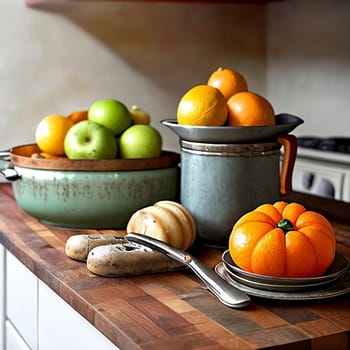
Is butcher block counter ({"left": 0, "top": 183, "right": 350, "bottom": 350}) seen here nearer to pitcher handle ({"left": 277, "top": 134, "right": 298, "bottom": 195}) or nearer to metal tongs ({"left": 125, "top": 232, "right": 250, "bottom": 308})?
metal tongs ({"left": 125, "top": 232, "right": 250, "bottom": 308})

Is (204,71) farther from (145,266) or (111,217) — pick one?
(145,266)

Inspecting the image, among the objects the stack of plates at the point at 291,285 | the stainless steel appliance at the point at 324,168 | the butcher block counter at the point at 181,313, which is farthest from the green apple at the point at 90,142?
the stainless steel appliance at the point at 324,168

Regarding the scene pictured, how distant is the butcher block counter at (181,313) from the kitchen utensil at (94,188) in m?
0.18

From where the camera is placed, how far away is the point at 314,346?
824 mm

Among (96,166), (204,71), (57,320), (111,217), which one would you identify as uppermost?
(204,71)

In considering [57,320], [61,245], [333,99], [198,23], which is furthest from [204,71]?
[57,320]

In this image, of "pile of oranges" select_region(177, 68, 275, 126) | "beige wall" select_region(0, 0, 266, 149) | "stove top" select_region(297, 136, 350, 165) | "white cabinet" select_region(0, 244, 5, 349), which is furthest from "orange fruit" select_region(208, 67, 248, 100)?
"beige wall" select_region(0, 0, 266, 149)

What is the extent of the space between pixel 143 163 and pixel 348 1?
1.67 meters

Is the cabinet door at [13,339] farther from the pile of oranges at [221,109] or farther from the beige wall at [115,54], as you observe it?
the beige wall at [115,54]

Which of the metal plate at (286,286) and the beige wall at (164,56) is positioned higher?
the beige wall at (164,56)

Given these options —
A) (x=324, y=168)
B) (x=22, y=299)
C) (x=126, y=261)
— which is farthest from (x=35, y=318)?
(x=324, y=168)

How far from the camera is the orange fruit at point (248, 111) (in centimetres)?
123

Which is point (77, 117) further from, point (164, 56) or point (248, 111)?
point (164, 56)

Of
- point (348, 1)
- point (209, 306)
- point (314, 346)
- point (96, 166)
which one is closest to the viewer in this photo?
point (314, 346)
